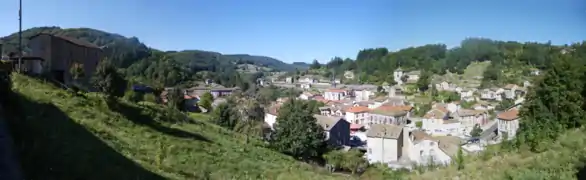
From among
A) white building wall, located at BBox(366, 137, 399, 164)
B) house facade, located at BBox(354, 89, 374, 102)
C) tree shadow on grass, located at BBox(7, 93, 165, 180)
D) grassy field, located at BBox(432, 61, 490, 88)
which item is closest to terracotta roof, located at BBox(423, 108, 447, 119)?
white building wall, located at BBox(366, 137, 399, 164)

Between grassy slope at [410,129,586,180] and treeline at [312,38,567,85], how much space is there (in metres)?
55.6

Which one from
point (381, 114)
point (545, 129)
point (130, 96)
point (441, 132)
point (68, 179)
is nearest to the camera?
point (68, 179)

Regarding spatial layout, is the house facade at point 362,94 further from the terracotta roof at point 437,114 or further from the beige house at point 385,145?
the beige house at point 385,145

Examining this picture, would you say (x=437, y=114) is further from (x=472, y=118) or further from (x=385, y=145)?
(x=385, y=145)

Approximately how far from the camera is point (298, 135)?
73.0ft

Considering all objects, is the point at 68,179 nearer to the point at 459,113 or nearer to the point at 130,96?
the point at 130,96

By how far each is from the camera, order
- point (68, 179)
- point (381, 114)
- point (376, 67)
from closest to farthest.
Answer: point (68, 179) → point (381, 114) → point (376, 67)

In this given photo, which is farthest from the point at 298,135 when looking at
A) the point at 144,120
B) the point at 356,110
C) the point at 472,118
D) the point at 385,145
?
the point at 356,110

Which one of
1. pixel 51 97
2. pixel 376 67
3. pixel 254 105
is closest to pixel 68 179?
pixel 51 97

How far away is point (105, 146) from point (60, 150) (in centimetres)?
225

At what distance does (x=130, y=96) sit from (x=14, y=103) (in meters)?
20.0

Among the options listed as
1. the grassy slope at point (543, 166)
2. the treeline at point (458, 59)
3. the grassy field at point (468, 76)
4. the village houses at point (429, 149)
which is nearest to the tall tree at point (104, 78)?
the grassy slope at point (543, 166)

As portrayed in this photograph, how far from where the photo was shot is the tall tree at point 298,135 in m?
22.2

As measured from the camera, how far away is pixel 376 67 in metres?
96.1
